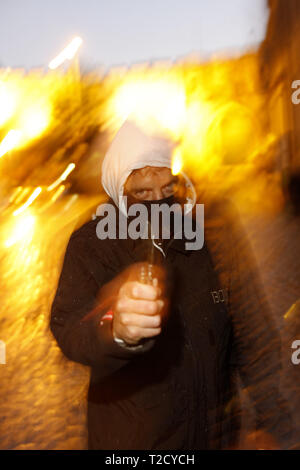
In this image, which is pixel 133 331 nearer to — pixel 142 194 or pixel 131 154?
pixel 142 194

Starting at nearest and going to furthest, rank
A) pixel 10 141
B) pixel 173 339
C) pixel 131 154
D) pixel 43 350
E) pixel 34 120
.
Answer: pixel 173 339
pixel 131 154
pixel 43 350
pixel 10 141
pixel 34 120

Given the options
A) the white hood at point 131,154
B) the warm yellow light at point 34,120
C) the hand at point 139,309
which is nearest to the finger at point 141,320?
the hand at point 139,309

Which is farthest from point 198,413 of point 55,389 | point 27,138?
point 27,138

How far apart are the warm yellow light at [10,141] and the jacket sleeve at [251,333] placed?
25799mm

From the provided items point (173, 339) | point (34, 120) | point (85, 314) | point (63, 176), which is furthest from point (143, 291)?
point (34, 120)

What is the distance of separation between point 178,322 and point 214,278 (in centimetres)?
23

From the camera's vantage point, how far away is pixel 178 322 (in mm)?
2094

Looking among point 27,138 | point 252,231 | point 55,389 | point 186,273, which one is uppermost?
point 27,138

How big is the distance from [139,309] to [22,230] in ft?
59.3

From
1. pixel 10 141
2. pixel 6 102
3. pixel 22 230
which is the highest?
pixel 6 102

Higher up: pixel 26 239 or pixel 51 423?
pixel 26 239

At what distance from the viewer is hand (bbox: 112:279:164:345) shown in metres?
1.45

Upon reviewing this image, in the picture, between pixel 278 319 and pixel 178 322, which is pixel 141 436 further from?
pixel 278 319

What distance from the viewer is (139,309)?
4.83 feet
